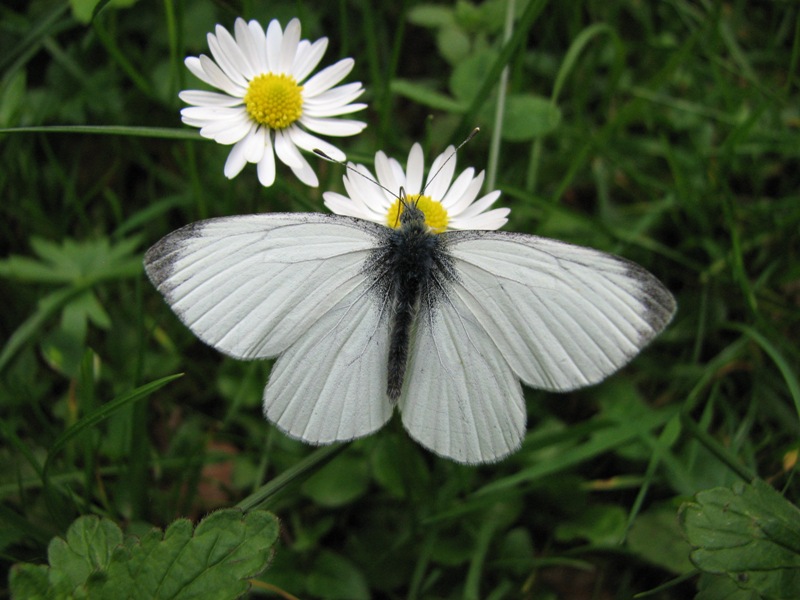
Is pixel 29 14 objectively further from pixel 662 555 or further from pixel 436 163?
pixel 662 555

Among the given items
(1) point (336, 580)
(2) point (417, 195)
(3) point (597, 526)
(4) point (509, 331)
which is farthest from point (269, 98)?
(3) point (597, 526)

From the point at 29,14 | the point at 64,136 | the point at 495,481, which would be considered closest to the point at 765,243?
the point at 495,481

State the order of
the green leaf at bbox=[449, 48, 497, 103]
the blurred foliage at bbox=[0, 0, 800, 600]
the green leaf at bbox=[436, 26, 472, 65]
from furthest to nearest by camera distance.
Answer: the green leaf at bbox=[436, 26, 472, 65]
the green leaf at bbox=[449, 48, 497, 103]
the blurred foliage at bbox=[0, 0, 800, 600]

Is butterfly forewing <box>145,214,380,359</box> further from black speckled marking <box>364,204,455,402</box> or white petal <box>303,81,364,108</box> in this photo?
white petal <box>303,81,364,108</box>

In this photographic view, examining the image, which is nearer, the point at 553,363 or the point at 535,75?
the point at 553,363

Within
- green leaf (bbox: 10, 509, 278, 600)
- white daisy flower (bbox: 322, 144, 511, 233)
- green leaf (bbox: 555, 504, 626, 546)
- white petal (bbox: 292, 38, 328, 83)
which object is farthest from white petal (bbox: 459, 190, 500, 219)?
green leaf (bbox: 555, 504, 626, 546)
